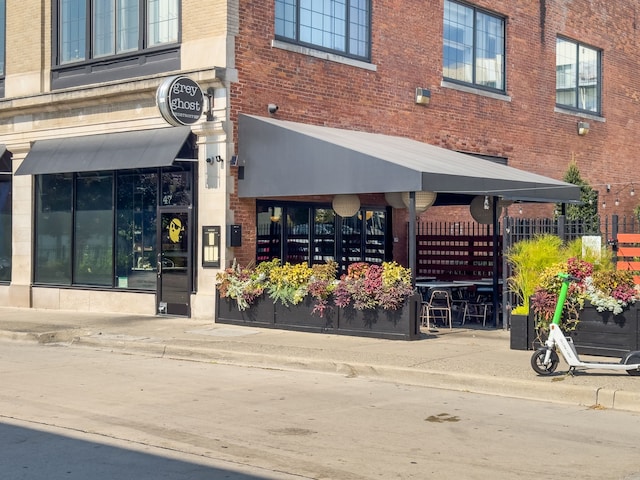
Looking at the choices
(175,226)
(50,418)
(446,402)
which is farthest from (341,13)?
(50,418)

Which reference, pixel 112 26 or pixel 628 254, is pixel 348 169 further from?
pixel 112 26

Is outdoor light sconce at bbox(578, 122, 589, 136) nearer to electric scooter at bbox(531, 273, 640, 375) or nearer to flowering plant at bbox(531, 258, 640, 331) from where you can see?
flowering plant at bbox(531, 258, 640, 331)

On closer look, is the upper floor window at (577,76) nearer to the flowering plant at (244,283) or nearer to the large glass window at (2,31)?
the flowering plant at (244,283)

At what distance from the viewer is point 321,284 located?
15.0m

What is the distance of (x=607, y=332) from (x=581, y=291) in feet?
2.05

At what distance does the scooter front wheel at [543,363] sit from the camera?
10.5m

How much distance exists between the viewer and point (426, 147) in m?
19.3

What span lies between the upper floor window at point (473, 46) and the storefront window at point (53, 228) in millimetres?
9165

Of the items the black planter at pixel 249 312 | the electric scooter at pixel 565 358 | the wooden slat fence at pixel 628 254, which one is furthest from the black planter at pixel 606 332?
the black planter at pixel 249 312

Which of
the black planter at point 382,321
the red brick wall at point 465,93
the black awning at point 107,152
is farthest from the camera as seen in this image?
the red brick wall at point 465,93

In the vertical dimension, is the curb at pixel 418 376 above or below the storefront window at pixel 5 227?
below

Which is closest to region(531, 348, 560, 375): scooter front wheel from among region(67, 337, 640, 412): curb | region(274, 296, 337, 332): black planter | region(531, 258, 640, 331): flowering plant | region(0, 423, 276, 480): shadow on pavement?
region(67, 337, 640, 412): curb

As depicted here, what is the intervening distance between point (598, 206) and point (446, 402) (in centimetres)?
1839

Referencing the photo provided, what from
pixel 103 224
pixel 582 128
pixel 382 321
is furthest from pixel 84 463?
pixel 582 128
